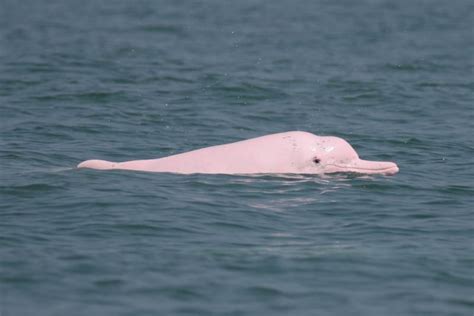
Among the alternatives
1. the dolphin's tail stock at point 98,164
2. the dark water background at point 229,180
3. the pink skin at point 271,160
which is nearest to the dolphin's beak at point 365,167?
the pink skin at point 271,160

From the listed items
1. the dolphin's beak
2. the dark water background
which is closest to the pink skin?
the dolphin's beak

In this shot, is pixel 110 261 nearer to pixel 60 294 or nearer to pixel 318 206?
pixel 60 294

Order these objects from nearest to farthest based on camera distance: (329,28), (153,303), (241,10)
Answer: (153,303)
(329,28)
(241,10)

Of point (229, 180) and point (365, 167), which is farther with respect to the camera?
point (365, 167)

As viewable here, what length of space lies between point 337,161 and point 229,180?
193 centimetres

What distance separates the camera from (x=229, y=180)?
17.7m

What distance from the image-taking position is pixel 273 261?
13.4 metres

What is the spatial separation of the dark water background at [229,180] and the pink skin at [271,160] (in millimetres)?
310

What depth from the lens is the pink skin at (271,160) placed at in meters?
18.1

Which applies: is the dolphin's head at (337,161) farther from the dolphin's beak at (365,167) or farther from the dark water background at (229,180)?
the dark water background at (229,180)

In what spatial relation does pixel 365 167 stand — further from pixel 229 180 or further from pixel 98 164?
pixel 98 164

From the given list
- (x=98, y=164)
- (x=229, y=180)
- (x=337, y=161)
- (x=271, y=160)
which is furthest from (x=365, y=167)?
(x=98, y=164)

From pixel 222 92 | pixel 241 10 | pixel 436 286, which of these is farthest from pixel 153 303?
pixel 241 10

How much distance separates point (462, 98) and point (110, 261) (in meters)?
17.2
